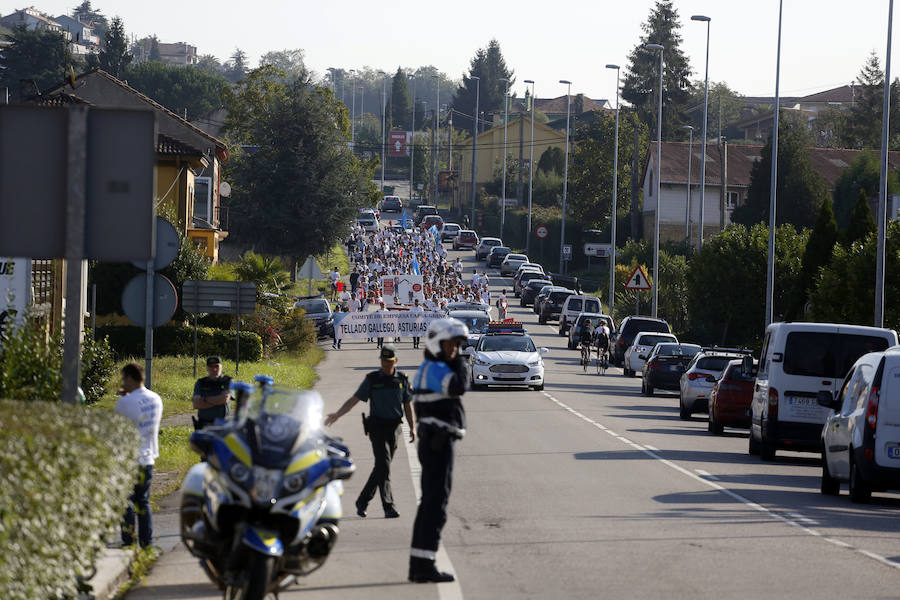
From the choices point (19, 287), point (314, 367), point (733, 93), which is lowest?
point (314, 367)

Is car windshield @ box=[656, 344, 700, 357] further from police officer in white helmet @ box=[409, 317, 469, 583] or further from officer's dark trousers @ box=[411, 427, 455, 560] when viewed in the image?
officer's dark trousers @ box=[411, 427, 455, 560]

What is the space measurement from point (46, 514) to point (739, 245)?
1731 inches

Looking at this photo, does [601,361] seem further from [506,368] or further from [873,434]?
[873,434]

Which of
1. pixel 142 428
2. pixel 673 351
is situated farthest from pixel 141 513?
pixel 673 351

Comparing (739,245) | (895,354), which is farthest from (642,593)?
(739,245)

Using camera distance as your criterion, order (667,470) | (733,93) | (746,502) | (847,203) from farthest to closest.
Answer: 1. (733,93)
2. (847,203)
3. (667,470)
4. (746,502)

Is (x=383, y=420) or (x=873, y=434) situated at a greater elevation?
(x=383, y=420)

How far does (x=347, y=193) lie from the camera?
238ft

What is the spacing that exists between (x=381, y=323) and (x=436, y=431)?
38.9 meters

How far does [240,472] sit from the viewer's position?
838 cm

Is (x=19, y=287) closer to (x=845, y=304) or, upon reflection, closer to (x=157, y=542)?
(x=157, y=542)

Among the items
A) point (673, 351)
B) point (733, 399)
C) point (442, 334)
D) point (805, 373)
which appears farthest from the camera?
point (673, 351)

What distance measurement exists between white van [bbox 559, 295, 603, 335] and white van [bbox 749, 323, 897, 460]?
1599 inches

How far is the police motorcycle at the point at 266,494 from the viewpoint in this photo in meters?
8.27
